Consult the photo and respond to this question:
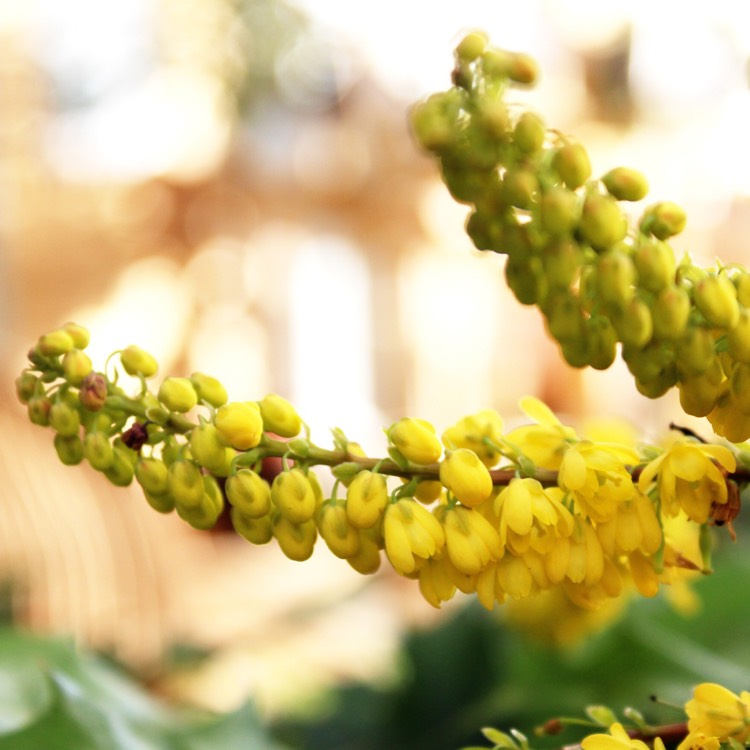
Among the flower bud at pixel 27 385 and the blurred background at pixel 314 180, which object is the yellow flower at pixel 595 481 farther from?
the blurred background at pixel 314 180

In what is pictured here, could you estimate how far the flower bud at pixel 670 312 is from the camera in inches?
6.5

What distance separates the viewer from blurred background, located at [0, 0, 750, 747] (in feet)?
7.51

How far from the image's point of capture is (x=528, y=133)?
17 centimetres

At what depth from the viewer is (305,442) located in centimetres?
20

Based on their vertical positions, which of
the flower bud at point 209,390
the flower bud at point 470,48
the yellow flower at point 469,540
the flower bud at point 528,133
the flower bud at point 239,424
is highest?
the flower bud at point 470,48

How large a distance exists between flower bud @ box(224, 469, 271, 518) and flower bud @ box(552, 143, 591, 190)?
9cm

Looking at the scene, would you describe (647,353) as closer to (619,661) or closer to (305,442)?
(305,442)

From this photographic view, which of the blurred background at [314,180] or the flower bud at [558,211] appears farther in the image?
the blurred background at [314,180]

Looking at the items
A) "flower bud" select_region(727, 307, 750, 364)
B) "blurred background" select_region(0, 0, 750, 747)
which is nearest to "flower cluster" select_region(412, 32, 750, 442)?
"flower bud" select_region(727, 307, 750, 364)

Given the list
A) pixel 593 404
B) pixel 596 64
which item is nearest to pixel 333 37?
pixel 596 64

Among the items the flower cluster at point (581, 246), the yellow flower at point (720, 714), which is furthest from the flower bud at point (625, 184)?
the yellow flower at point (720, 714)

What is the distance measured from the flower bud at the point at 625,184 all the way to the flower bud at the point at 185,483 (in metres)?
0.10

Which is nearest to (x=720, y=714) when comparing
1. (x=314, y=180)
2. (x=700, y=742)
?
(x=700, y=742)

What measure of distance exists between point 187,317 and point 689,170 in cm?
152
